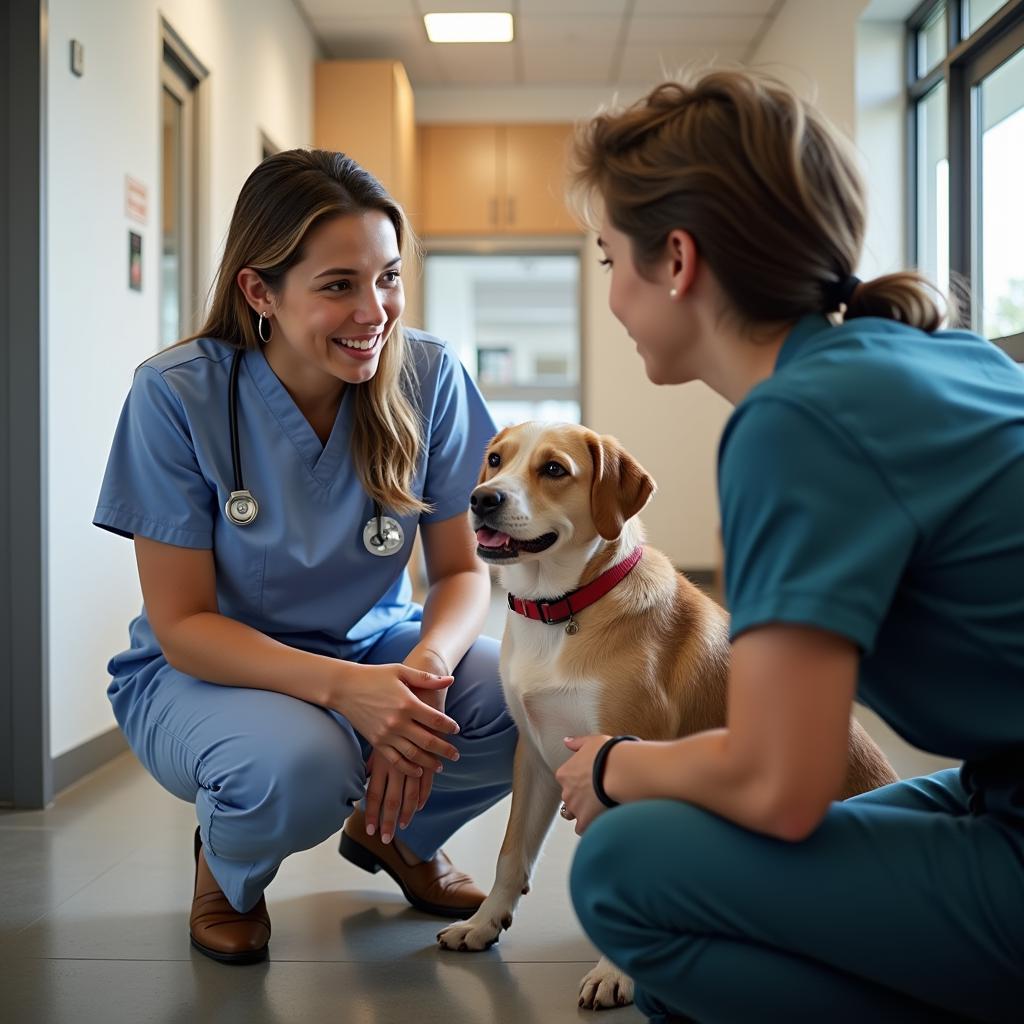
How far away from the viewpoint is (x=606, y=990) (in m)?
1.47

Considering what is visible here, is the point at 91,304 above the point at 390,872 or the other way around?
above

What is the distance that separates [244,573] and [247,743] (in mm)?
297

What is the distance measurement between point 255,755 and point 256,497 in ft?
1.36

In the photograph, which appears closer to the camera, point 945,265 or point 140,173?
point 140,173

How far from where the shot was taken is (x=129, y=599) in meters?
3.16

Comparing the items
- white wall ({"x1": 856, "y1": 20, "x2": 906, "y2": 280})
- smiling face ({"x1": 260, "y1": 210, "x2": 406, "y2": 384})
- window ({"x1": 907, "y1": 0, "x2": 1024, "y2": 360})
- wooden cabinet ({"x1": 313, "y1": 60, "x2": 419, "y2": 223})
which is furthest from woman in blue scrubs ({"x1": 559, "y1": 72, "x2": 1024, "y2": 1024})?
wooden cabinet ({"x1": 313, "y1": 60, "x2": 419, "y2": 223})

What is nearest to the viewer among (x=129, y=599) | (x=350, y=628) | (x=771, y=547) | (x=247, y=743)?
(x=771, y=547)

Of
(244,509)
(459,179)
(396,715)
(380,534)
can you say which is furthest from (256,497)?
(459,179)

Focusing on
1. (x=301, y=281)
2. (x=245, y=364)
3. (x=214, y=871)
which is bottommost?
(x=214, y=871)

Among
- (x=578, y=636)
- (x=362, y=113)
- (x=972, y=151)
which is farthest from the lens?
(x=362, y=113)

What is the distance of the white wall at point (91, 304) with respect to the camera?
2.66 metres

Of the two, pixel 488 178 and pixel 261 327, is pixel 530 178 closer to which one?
pixel 488 178

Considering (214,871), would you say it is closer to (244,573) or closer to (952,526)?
(244,573)

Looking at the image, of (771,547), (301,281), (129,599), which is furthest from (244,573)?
(129,599)
